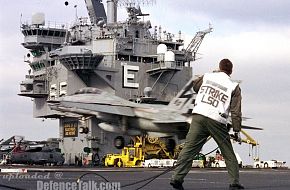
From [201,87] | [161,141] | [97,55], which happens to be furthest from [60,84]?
[201,87]

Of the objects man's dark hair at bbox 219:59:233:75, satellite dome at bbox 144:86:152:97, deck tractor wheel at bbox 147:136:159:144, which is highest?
satellite dome at bbox 144:86:152:97

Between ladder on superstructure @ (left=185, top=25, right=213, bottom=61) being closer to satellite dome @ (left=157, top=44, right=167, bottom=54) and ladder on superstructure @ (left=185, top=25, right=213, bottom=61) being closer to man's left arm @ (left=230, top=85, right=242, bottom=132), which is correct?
satellite dome @ (left=157, top=44, right=167, bottom=54)

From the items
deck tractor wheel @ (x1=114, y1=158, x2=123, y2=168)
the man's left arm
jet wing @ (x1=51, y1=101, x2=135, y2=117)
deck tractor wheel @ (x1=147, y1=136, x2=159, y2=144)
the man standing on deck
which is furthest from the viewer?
deck tractor wheel @ (x1=147, y1=136, x2=159, y2=144)

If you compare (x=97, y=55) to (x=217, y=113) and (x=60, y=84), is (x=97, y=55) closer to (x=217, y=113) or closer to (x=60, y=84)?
(x=60, y=84)

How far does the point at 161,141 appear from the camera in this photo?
2352 inches

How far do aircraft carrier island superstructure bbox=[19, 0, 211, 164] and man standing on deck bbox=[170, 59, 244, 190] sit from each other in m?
53.8

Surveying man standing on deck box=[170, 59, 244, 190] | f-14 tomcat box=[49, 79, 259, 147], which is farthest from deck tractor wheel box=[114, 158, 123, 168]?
man standing on deck box=[170, 59, 244, 190]

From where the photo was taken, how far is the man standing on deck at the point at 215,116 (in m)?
9.38

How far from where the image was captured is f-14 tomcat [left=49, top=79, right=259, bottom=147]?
30281 mm

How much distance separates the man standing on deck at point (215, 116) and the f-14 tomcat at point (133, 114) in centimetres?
1919

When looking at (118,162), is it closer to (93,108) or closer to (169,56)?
(169,56)

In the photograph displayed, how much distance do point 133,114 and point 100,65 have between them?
3640cm

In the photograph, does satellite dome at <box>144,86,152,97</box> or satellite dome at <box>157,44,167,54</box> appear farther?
satellite dome at <box>157,44,167,54</box>

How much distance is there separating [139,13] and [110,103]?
41.7 meters
